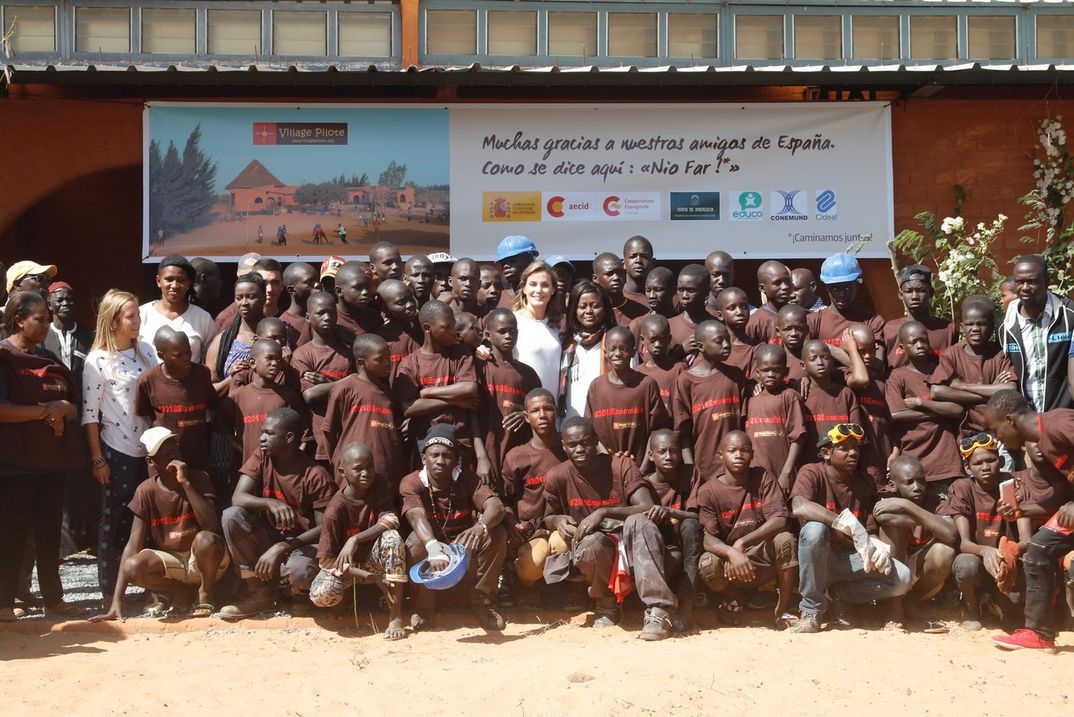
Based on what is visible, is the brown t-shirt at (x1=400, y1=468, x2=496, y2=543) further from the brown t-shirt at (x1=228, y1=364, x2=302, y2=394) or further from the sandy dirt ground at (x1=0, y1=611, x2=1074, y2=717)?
the brown t-shirt at (x1=228, y1=364, x2=302, y2=394)

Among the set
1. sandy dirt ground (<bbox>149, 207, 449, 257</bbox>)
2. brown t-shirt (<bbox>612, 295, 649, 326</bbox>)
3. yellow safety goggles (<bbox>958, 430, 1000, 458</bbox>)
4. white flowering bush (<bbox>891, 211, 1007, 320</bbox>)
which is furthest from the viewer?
sandy dirt ground (<bbox>149, 207, 449, 257</bbox>)

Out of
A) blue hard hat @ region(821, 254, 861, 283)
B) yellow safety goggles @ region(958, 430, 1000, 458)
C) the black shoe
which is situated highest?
blue hard hat @ region(821, 254, 861, 283)

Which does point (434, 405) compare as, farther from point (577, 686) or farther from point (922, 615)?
point (922, 615)

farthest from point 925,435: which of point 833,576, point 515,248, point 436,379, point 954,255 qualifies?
point 515,248

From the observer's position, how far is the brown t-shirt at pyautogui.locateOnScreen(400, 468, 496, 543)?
20.8 feet

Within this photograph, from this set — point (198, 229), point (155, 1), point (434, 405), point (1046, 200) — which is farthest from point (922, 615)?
point (155, 1)

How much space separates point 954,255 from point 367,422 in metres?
4.33

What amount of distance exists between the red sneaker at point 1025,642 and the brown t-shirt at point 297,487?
334 centimetres

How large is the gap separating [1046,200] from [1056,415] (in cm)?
384

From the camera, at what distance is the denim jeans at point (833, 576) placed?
6117 mm

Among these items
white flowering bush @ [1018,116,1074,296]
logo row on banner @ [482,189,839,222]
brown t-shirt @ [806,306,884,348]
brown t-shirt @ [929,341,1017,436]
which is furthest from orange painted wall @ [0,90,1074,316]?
brown t-shirt @ [929,341,1017,436]

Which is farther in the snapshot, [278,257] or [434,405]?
[278,257]

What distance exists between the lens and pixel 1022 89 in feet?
30.7

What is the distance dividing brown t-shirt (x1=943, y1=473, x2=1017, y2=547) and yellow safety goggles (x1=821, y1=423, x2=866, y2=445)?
0.55 m
